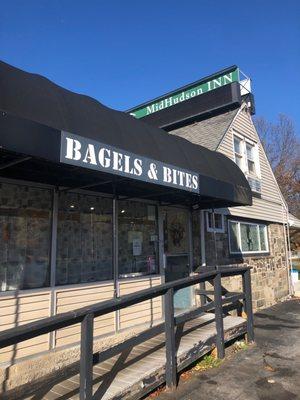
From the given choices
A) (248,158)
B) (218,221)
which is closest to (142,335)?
(218,221)

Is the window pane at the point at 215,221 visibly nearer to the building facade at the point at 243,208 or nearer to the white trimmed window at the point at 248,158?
the building facade at the point at 243,208

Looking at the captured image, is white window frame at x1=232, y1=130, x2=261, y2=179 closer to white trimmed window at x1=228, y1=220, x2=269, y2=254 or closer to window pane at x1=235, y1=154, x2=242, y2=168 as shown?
window pane at x1=235, y1=154, x2=242, y2=168

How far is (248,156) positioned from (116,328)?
8406 millimetres

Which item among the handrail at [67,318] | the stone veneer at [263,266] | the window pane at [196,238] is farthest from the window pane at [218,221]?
the handrail at [67,318]

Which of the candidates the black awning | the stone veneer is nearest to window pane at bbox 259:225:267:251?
the stone veneer

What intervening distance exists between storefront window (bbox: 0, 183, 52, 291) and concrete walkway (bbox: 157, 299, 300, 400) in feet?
8.46

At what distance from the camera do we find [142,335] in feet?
15.7

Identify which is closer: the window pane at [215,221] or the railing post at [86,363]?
the railing post at [86,363]

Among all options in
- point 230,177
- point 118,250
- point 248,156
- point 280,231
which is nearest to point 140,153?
point 118,250

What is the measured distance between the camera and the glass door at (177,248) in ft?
28.7

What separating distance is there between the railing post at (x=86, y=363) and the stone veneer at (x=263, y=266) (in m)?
6.06

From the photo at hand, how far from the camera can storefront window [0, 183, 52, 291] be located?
18.6 ft

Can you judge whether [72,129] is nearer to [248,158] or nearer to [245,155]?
[245,155]

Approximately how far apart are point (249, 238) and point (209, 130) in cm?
365
